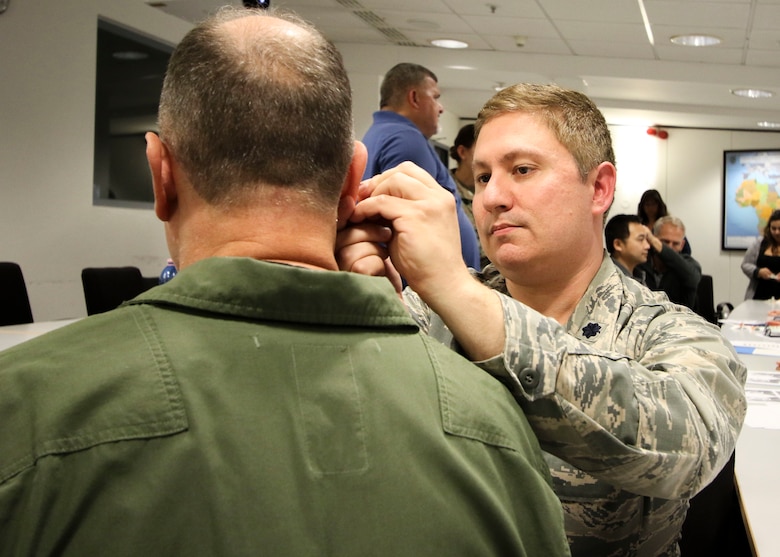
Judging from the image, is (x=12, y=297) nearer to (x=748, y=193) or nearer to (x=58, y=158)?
(x=58, y=158)

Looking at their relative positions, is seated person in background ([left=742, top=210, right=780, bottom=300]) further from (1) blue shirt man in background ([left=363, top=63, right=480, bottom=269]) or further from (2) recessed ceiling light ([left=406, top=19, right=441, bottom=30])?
(1) blue shirt man in background ([left=363, top=63, right=480, bottom=269])

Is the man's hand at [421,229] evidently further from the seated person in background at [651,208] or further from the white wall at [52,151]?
the seated person in background at [651,208]

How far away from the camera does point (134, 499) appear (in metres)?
0.61

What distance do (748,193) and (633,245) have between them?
6.97 meters

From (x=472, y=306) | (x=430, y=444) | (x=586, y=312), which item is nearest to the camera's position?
(x=430, y=444)

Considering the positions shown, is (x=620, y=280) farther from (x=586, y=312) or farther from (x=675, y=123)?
(x=675, y=123)

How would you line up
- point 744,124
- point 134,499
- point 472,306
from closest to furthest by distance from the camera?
point 134,499 < point 472,306 < point 744,124

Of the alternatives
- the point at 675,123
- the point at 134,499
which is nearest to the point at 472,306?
the point at 134,499

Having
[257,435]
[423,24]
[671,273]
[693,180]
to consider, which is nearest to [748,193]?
[693,180]

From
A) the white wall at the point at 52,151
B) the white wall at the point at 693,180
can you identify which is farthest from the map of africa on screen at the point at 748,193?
the white wall at the point at 52,151

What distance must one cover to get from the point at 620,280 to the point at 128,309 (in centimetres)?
96

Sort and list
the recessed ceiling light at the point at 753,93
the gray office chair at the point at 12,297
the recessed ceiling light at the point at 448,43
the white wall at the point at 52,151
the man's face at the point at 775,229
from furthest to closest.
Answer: the recessed ceiling light at the point at 753,93, the recessed ceiling light at the point at 448,43, the man's face at the point at 775,229, the white wall at the point at 52,151, the gray office chair at the point at 12,297

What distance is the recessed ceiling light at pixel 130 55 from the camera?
5613mm

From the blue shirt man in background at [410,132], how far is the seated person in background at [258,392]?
2396mm
